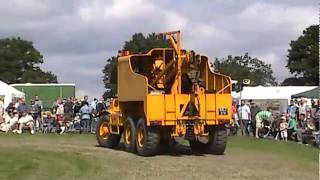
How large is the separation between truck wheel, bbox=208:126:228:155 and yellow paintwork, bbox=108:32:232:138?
0.46 meters

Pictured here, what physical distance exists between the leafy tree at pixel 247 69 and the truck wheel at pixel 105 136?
88.6 m

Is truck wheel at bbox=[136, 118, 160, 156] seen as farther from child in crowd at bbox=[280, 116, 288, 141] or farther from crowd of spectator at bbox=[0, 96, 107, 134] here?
crowd of spectator at bbox=[0, 96, 107, 134]

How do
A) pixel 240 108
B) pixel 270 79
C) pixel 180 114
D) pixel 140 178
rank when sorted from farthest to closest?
1. pixel 270 79
2. pixel 240 108
3. pixel 180 114
4. pixel 140 178

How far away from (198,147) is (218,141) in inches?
44.8

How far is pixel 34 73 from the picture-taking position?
121 metres

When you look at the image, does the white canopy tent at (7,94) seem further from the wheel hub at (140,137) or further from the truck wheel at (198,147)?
the wheel hub at (140,137)

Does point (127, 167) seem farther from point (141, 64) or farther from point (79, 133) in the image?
point (79, 133)

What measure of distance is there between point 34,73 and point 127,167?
106636 millimetres

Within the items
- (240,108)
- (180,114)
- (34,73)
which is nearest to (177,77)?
(180,114)

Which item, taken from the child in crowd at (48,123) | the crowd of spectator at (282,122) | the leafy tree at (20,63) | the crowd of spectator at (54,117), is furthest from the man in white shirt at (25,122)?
the leafy tree at (20,63)

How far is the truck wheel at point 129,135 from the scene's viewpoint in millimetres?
20250

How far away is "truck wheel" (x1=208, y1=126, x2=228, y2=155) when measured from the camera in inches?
802

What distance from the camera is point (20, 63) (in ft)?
416

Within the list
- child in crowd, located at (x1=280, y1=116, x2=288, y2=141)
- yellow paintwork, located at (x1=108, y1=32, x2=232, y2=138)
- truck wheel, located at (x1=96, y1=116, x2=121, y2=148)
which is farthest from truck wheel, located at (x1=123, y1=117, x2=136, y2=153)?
child in crowd, located at (x1=280, y1=116, x2=288, y2=141)
